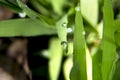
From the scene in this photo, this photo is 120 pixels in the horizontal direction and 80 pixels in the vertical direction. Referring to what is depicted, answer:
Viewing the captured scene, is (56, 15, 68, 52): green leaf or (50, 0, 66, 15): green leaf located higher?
(50, 0, 66, 15): green leaf

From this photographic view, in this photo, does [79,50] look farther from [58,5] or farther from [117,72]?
[58,5]

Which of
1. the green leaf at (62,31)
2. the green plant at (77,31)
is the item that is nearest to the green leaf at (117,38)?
the green plant at (77,31)

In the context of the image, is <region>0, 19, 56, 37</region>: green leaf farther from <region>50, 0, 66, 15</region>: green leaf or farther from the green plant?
<region>50, 0, 66, 15</region>: green leaf

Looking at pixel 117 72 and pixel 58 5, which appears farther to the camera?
pixel 58 5

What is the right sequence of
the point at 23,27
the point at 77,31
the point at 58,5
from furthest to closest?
the point at 58,5, the point at 23,27, the point at 77,31

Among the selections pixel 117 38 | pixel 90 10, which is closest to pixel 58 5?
pixel 90 10

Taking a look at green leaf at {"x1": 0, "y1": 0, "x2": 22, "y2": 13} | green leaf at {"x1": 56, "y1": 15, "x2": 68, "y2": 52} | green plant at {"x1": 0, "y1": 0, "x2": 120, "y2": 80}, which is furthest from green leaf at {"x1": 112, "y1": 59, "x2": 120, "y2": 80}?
green leaf at {"x1": 0, "y1": 0, "x2": 22, "y2": 13}

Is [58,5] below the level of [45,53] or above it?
above
